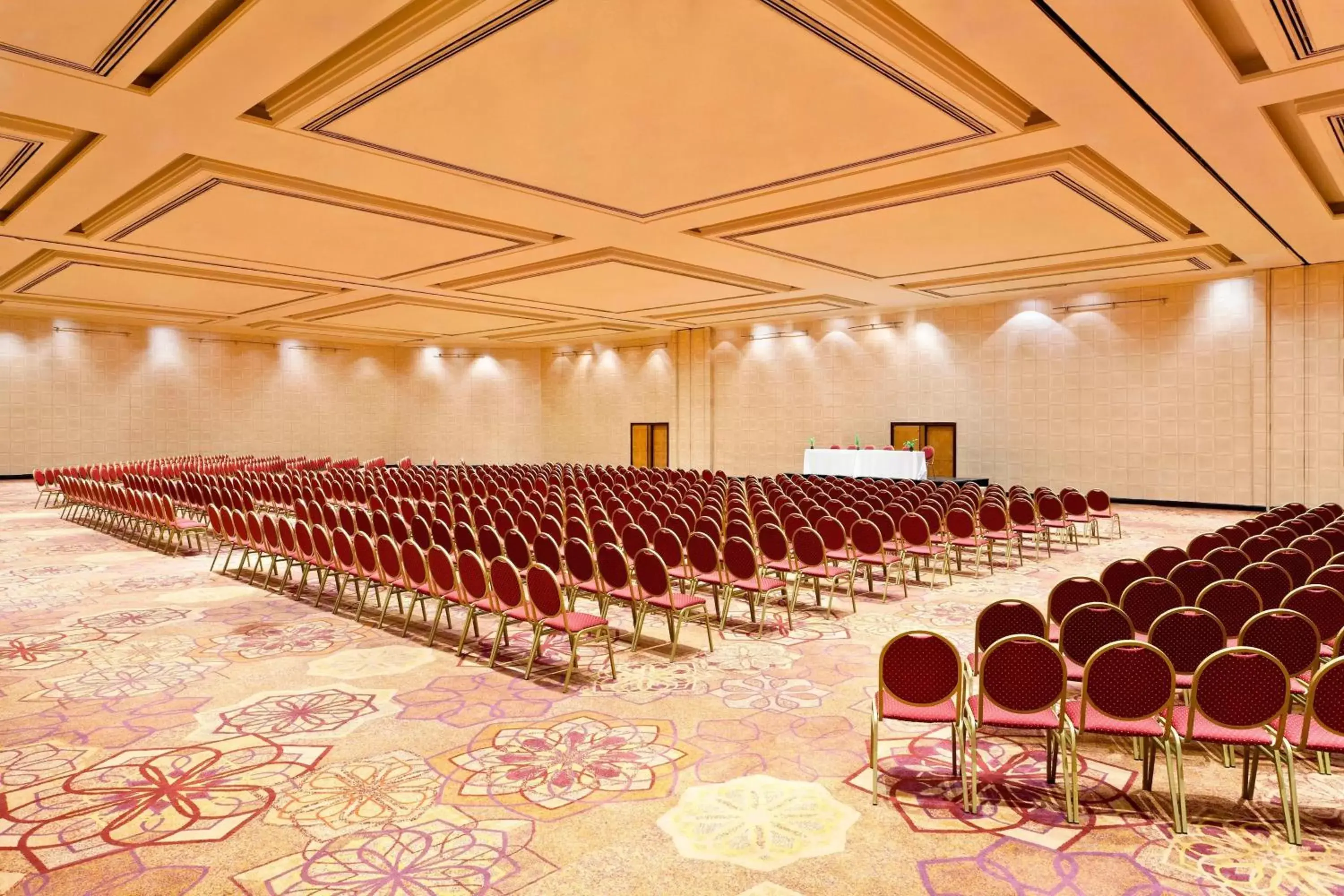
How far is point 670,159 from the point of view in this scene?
8.54 m

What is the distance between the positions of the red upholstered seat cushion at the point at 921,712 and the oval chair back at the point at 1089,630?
37.0 inches

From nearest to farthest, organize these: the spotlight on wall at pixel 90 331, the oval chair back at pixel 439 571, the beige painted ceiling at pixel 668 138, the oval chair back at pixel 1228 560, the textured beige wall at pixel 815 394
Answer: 1. the beige painted ceiling at pixel 668 138
2. the oval chair back at pixel 1228 560
3. the oval chair back at pixel 439 571
4. the textured beige wall at pixel 815 394
5. the spotlight on wall at pixel 90 331

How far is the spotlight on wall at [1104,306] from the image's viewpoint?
16.5 m

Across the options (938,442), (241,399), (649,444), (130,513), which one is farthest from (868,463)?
(241,399)

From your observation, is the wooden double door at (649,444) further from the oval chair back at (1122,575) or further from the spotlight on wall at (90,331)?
the oval chair back at (1122,575)

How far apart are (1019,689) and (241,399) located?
26609 millimetres

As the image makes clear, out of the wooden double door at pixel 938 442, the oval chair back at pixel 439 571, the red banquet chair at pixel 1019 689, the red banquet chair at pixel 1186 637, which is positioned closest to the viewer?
the red banquet chair at pixel 1019 689

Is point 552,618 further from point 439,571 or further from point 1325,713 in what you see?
point 1325,713

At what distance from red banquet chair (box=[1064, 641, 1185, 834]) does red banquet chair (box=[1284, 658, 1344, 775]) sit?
467 mm

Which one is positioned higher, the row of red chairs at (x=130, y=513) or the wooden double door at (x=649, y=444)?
the wooden double door at (x=649, y=444)

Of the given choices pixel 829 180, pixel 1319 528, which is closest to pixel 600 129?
pixel 829 180

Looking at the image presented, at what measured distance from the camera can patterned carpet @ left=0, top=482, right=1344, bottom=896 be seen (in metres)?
3.09

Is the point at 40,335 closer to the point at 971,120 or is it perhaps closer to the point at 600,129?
the point at 600,129

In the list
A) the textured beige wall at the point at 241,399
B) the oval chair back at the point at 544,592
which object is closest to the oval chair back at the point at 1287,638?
the oval chair back at the point at 544,592
